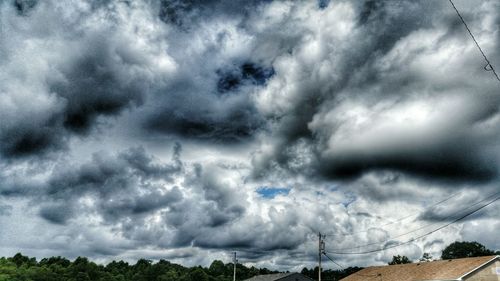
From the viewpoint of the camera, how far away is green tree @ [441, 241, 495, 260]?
98.5 metres

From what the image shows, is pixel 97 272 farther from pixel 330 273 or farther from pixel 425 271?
pixel 425 271

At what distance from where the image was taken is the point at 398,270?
55594mm

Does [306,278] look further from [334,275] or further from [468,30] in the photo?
[334,275]

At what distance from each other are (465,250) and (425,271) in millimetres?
63867

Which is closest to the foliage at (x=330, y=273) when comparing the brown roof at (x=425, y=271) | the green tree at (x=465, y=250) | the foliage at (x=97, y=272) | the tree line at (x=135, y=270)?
the tree line at (x=135, y=270)

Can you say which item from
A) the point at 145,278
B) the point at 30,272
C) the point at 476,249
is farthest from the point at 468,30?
the point at 145,278

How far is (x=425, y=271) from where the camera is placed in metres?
49.5

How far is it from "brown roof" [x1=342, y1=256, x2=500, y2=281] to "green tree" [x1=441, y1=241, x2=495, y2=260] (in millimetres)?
51951

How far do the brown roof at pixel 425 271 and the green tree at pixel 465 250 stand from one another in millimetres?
51951

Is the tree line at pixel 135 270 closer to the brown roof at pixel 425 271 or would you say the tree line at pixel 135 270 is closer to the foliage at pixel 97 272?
the foliage at pixel 97 272

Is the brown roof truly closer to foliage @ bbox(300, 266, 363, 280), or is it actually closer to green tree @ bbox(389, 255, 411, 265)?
green tree @ bbox(389, 255, 411, 265)

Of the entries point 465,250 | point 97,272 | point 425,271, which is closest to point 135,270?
point 97,272

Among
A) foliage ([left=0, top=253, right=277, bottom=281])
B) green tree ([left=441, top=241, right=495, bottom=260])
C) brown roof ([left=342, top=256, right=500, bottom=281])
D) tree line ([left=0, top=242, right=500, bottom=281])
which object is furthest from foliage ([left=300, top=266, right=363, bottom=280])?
brown roof ([left=342, top=256, right=500, bottom=281])

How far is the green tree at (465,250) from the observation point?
98500 mm
